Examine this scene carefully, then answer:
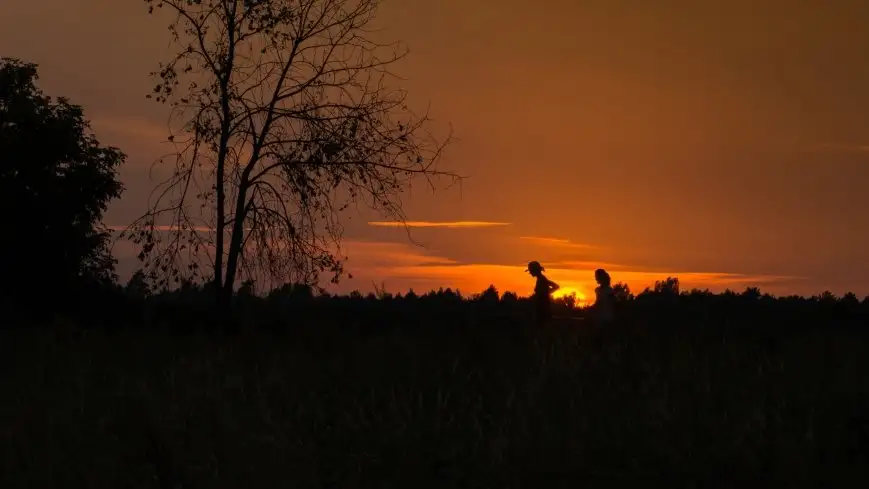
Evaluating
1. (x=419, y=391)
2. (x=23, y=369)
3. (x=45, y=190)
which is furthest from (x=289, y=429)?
(x=45, y=190)

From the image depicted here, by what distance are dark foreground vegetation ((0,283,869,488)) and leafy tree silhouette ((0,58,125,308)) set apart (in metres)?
8.81

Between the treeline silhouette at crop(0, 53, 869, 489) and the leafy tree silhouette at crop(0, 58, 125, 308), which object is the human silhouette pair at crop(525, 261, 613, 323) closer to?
the treeline silhouette at crop(0, 53, 869, 489)

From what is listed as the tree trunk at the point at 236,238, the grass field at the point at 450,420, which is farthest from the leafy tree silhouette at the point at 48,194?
the grass field at the point at 450,420

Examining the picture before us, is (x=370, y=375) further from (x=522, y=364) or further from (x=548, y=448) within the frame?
(x=548, y=448)

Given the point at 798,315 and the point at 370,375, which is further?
the point at 798,315

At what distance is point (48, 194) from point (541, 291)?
1241 centimetres

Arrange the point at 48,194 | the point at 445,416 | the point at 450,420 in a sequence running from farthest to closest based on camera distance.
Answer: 1. the point at 48,194
2. the point at 445,416
3. the point at 450,420

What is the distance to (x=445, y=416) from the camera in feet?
36.9

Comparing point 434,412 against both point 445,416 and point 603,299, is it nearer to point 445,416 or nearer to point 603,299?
point 445,416

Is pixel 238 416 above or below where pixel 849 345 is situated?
below

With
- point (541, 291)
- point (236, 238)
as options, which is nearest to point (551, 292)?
point (541, 291)

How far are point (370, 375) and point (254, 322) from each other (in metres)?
11.3

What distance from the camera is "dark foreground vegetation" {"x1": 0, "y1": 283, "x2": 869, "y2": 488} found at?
9930 millimetres

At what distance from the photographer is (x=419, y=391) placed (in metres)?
11.7
